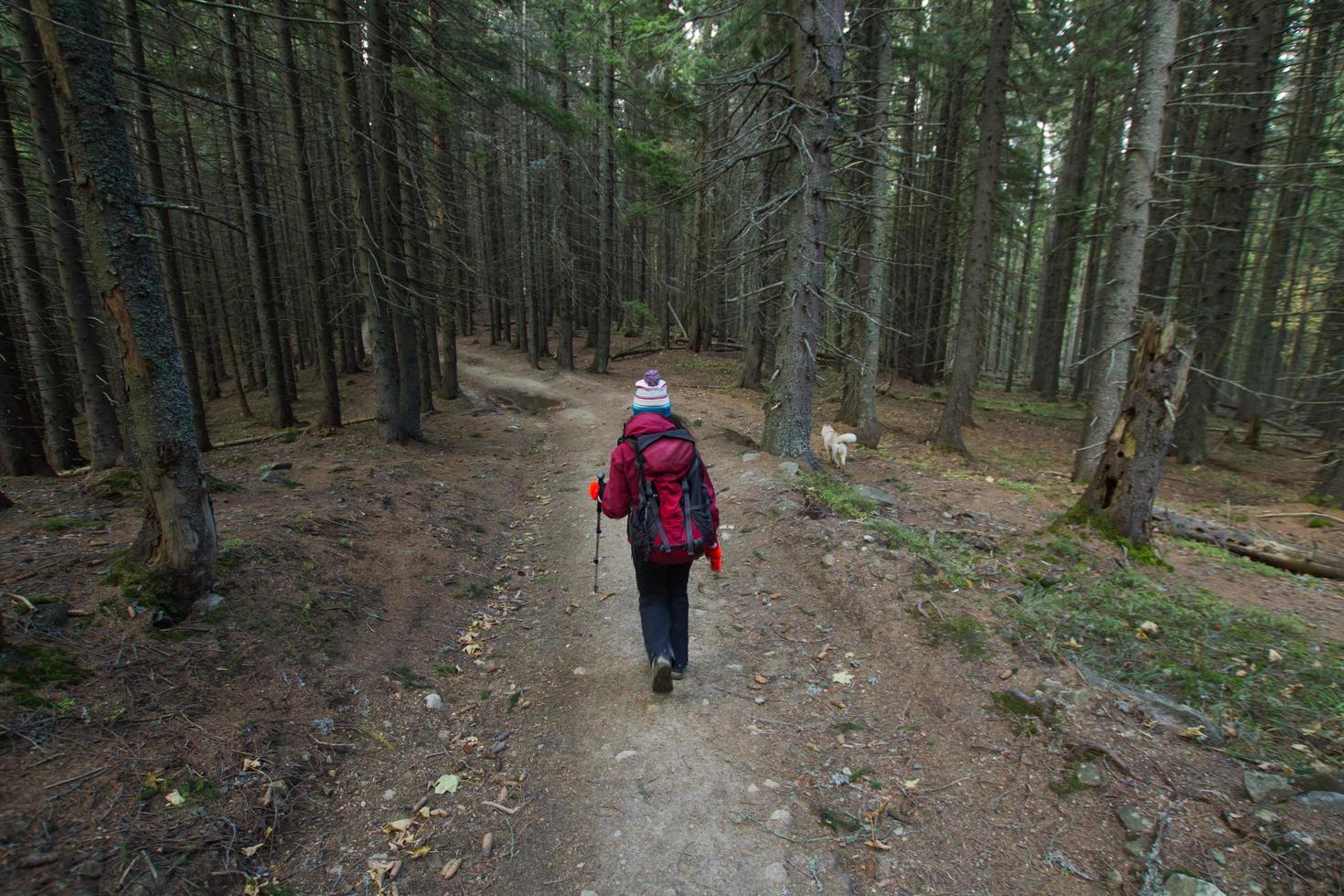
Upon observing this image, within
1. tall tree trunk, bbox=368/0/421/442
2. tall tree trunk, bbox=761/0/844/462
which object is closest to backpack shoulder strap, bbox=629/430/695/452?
tall tree trunk, bbox=761/0/844/462

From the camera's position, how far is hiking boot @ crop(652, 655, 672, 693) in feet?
15.0

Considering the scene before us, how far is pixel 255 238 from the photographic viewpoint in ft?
40.8

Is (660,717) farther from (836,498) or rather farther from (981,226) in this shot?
(981,226)

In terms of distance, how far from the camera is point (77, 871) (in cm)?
254

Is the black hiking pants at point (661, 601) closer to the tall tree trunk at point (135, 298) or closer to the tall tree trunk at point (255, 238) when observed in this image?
the tall tree trunk at point (135, 298)

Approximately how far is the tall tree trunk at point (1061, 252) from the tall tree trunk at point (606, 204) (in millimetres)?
14858

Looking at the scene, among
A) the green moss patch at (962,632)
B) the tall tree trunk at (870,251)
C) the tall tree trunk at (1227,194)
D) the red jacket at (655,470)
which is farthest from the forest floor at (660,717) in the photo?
the tall tree trunk at (1227,194)

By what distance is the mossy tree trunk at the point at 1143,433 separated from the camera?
20.5ft

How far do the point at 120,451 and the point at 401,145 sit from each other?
7085 millimetres

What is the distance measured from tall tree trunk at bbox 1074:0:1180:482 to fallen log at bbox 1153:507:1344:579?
61.1 inches

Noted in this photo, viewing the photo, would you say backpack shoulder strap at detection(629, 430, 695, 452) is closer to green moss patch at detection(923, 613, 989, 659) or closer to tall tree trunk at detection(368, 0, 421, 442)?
green moss patch at detection(923, 613, 989, 659)

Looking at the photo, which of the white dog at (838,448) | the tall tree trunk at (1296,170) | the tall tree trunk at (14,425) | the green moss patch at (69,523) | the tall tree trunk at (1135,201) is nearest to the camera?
the green moss patch at (69,523)

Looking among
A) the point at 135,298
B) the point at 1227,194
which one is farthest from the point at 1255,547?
the point at 135,298

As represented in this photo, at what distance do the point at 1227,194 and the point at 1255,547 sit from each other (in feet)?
34.7
